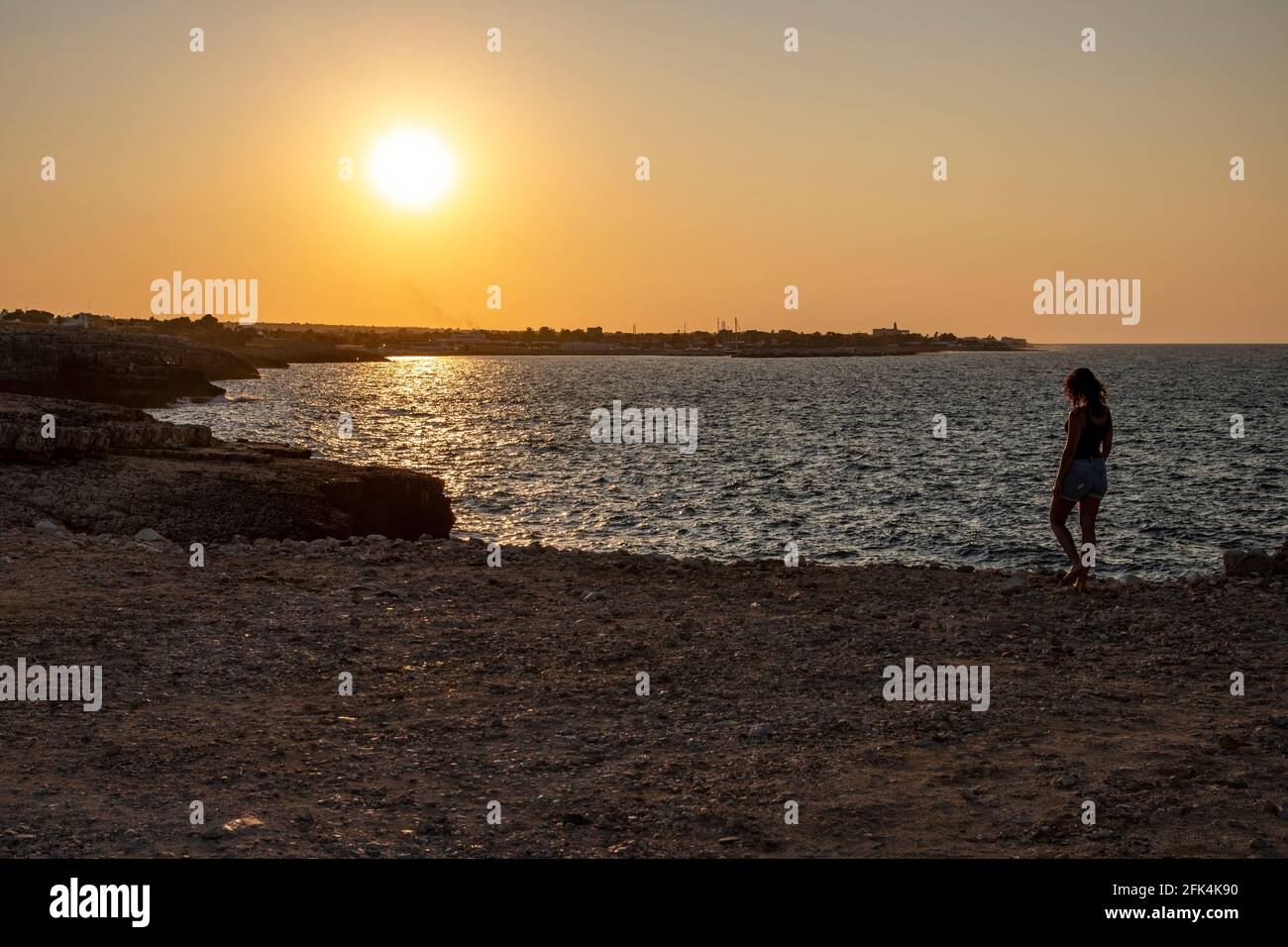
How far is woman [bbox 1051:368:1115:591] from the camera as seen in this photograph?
14.1m

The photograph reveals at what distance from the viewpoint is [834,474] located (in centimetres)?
5028

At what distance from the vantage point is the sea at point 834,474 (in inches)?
1261

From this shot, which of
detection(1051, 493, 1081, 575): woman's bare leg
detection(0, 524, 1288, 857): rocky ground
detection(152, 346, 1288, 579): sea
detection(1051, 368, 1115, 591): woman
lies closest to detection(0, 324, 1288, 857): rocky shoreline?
detection(0, 524, 1288, 857): rocky ground

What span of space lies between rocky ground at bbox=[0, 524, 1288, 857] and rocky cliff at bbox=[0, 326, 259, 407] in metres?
76.0

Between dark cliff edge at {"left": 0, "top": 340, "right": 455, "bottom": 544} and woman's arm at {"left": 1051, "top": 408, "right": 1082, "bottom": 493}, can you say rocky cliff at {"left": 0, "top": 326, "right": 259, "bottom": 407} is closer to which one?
dark cliff edge at {"left": 0, "top": 340, "right": 455, "bottom": 544}

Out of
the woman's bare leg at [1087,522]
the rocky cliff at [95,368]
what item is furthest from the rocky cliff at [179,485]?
the rocky cliff at [95,368]

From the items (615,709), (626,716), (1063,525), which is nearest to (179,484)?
(615,709)

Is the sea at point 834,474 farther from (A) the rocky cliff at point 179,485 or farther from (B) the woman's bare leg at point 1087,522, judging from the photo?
(B) the woman's bare leg at point 1087,522

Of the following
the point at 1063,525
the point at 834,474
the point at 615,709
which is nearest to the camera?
the point at 615,709

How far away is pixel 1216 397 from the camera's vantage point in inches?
4525

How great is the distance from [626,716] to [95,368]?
306 feet

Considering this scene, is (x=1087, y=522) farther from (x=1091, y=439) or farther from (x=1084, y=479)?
(x=1091, y=439)
